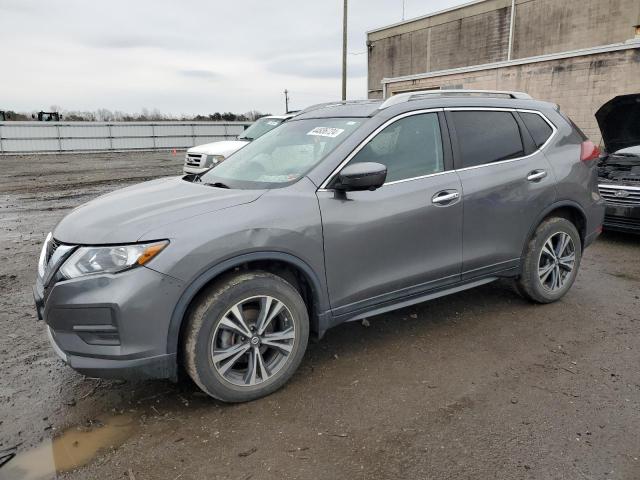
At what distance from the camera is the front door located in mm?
3172

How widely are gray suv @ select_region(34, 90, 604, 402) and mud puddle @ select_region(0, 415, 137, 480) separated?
0.37m

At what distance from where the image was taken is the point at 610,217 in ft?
22.5

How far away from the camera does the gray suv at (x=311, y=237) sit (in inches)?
104

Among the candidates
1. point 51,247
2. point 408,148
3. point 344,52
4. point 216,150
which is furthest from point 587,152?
point 344,52

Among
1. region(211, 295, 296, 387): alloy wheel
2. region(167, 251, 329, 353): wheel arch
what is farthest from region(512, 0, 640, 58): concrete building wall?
region(211, 295, 296, 387): alloy wheel

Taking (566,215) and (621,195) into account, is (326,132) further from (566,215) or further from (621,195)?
(621,195)

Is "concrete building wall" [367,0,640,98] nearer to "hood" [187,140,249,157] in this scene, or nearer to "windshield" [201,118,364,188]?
"hood" [187,140,249,157]

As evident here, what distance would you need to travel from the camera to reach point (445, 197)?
3.57 meters

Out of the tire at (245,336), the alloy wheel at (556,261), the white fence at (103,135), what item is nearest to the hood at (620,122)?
the alloy wheel at (556,261)

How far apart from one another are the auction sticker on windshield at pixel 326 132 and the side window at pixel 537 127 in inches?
70.2

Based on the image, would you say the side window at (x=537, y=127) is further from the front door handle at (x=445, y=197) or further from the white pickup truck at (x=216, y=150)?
the white pickup truck at (x=216, y=150)

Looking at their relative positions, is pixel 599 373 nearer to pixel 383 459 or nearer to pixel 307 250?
pixel 383 459

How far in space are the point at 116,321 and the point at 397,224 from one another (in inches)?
72.8

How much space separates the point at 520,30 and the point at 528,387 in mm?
31558
